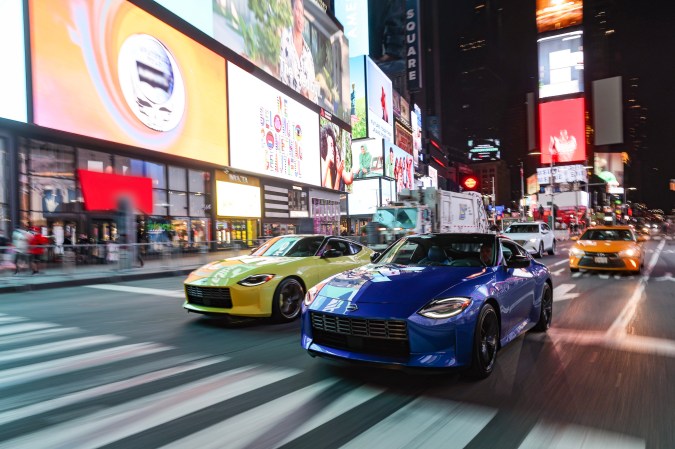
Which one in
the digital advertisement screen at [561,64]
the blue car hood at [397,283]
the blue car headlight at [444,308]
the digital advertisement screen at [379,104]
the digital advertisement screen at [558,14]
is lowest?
the blue car headlight at [444,308]

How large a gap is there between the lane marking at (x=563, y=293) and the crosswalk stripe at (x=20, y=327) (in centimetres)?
937

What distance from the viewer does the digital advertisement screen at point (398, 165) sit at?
230 feet

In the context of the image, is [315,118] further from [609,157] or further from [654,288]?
[609,157]

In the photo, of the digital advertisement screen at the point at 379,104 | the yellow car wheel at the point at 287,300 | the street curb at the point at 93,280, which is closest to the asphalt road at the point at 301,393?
the yellow car wheel at the point at 287,300

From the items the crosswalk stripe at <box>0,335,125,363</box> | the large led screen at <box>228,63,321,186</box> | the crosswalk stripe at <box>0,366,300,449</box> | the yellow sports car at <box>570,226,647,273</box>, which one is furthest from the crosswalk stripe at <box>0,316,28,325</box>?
the large led screen at <box>228,63,321,186</box>

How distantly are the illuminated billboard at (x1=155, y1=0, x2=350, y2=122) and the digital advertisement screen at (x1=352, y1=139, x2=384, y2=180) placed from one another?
10593 millimetres

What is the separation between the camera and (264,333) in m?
6.25

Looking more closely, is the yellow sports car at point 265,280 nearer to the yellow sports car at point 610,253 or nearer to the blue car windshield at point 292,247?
the blue car windshield at point 292,247

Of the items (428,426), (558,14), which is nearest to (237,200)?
(428,426)

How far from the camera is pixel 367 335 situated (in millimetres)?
3861

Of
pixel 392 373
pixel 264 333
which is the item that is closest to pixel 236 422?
pixel 392 373

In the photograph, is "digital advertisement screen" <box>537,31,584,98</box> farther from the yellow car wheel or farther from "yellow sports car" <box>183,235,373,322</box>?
the yellow car wheel

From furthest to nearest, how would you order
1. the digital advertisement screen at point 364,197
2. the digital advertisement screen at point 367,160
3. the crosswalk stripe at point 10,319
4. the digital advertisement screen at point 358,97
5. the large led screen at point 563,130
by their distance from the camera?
1. the large led screen at point 563,130
2. the digital advertisement screen at point 367,160
3. the digital advertisement screen at point 364,197
4. the digital advertisement screen at point 358,97
5. the crosswalk stripe at point 10,319

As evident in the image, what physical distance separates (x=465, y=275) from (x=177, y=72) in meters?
26.0
